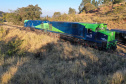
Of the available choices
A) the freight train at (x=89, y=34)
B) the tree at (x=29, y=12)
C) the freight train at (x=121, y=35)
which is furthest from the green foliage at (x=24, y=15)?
the freight train at (x=121, y=35)

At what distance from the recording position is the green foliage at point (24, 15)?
33.0m

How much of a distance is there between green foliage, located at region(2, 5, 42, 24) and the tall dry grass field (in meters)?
24.9

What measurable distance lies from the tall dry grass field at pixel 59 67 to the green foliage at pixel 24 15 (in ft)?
81.8

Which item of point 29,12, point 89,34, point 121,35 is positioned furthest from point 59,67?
point 29,12

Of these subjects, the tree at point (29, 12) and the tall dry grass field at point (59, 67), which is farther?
the tree at point (29, 12)

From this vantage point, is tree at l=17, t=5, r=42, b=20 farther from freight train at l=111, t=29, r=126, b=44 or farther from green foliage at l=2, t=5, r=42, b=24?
freight train at l=111, t=29, r=126, b=44

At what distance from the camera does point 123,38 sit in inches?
448

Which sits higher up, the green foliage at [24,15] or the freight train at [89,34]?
the green foliage at [24,15]

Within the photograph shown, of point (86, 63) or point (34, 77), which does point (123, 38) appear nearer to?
point (86, 63)

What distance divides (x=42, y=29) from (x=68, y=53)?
10468mm

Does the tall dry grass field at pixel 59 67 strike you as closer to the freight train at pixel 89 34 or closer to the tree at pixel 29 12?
the freight train at pixel 89 34

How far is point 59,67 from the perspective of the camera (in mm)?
5340

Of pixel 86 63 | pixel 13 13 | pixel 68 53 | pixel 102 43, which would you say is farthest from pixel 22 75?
pixel 13 13

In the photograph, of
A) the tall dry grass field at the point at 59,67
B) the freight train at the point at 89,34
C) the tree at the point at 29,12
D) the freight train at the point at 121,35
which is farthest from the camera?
the tree at the point at 29,12
